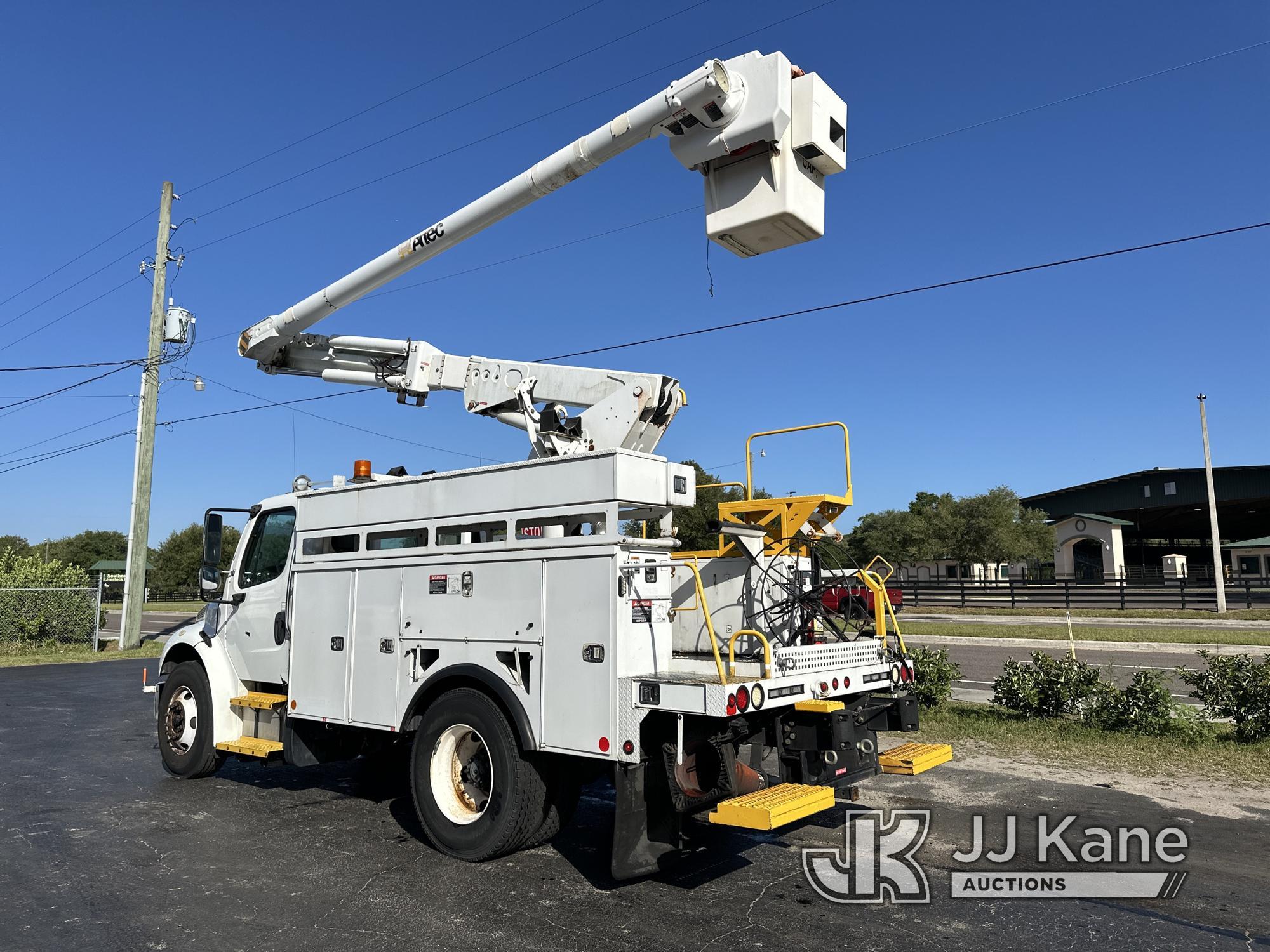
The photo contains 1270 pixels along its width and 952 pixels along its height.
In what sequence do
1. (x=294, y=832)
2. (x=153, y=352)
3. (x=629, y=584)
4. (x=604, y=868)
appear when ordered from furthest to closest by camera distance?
(x=153, y=352)
(x=294, y=832)
(x=604, y=868)
(x=629, y=584)

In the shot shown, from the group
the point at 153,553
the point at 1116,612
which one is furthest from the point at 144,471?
the point at 153,553

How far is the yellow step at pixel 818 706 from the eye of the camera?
541cm

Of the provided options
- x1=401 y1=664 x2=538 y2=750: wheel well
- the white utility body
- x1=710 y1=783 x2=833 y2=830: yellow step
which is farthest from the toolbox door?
x1=710 y1=783 x2=833 y2=830: yellow step

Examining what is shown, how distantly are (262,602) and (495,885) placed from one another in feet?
12.8

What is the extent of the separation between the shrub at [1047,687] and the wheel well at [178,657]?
29.6 feet

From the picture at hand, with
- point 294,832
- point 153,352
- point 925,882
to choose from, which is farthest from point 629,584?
point 153,352

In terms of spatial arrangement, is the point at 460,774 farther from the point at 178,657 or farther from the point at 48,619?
the point at 48,619

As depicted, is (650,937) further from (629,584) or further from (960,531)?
(960,531)

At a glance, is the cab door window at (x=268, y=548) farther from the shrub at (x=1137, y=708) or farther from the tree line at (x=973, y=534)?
the tree line at (x=973, y=534)

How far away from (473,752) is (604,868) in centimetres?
118

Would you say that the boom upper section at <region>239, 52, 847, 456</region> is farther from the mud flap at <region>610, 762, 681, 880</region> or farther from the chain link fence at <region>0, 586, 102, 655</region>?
the chain link fence at <region>0, 586, 102, 655</region>

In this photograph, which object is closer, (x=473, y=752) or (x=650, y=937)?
(x=650, y=937)

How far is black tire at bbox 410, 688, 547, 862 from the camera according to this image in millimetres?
5527

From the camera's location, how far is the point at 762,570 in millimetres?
6828
